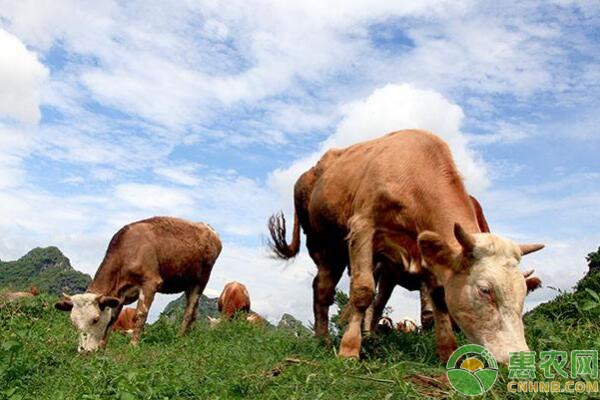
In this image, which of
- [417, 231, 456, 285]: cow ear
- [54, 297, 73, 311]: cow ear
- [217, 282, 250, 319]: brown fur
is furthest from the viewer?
[217, 282, 250, 319]: brown fur

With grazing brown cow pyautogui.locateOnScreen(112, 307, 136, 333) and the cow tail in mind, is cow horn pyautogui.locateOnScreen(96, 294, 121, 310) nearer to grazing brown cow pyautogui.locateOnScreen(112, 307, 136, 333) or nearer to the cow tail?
the cow tail

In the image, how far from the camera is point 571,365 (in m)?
5.00

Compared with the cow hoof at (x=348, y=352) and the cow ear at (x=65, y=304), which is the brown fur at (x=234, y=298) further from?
the cow hoof at (x=348, y=352)

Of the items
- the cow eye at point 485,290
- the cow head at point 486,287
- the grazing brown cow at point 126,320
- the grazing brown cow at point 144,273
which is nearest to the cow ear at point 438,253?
the cow head at point 486,287

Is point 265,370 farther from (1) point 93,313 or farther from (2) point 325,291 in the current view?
(1) point 93,313

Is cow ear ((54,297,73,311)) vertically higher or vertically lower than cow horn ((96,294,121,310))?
lower

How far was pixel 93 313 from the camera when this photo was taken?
38.5 ft

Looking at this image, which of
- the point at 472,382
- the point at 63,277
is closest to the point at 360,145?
the point at 472,382

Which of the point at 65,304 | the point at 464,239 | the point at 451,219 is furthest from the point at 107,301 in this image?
the point at 464,239

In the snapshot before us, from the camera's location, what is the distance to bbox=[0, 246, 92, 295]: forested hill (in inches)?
1676

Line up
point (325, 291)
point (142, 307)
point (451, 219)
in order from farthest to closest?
point (142, 307) < point (325, 291) < point (451, 219)

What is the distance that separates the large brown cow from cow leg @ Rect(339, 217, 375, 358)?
0.03 ft

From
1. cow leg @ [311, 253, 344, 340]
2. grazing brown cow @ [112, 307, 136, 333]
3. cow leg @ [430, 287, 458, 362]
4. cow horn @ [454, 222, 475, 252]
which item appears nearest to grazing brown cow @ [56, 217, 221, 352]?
cow leg @ [311, 253, 344, 340]

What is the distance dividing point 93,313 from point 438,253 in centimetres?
752
